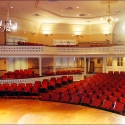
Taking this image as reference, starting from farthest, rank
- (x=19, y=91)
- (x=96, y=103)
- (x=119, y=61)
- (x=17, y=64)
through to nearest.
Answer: (x=119, y=61)
(x=17, y=64)
(x=19, y=91)
(x=96, y=103)

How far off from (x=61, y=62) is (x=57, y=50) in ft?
11.4

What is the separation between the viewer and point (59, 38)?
22.0 meters

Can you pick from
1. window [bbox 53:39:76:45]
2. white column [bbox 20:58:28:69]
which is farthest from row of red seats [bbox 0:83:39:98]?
window [bbox 53:39:76:45]

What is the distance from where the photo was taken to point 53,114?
7.61 metres

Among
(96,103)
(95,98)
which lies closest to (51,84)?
(95,98)

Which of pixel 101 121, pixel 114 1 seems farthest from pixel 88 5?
pixel 101 121

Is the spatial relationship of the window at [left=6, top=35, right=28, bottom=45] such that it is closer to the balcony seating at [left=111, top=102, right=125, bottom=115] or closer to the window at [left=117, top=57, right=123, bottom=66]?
the window at [left=117, top=57, right=123, bottom=66]

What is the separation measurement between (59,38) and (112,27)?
611 centimetres

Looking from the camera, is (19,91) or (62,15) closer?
(19,91)

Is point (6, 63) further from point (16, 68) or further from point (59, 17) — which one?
point (59, 17)

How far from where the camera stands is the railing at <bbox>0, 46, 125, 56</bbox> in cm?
1462

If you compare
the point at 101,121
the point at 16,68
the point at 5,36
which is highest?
the point at 5,36

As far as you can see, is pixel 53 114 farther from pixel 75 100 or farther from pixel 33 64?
pixel 33 64

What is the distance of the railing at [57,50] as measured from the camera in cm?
1462
